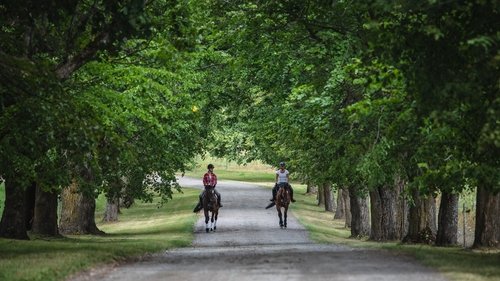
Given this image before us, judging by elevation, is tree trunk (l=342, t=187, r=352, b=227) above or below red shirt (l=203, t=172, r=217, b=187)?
below

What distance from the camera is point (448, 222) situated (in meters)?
25.4

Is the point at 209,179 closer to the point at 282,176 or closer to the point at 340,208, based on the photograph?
the point at 282,176

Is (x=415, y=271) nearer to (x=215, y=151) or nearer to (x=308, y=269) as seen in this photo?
(x=308, y=269)

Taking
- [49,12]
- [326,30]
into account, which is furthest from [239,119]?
[49,12]

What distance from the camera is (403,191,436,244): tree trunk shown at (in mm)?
26953

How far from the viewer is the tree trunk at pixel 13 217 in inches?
961

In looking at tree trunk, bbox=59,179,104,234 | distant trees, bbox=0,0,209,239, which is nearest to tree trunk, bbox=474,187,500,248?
distant trees, bbox=0,0,209,239

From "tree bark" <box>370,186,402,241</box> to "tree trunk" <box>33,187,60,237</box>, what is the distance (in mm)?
12006

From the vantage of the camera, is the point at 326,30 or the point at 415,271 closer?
the point at 415,271

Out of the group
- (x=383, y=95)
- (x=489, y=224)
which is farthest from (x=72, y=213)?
(x=489, y=224)

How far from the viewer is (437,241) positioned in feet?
83.2

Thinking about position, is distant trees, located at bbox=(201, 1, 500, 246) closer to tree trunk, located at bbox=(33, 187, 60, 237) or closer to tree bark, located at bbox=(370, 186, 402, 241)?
tree bark, located at bbox=(370, 186, 402, 241)

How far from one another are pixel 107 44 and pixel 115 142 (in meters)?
2.21

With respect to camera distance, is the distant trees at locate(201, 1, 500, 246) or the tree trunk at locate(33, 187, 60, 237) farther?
the tree trunk at locate(33, 187, 60, 237)
